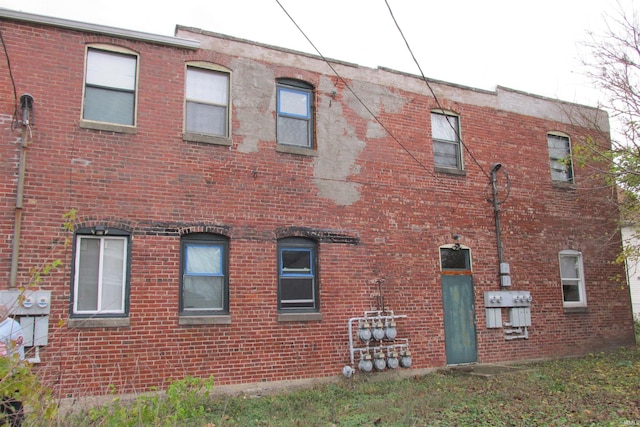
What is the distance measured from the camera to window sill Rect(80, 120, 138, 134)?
9.42 metres

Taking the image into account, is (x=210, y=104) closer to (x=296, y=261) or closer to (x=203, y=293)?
(x=296, y=261)

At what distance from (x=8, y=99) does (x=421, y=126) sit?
353 inches

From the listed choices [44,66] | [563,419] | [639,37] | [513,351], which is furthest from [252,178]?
[639,37]

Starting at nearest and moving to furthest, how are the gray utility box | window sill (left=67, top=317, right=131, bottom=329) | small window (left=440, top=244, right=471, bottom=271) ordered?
window sill (left=67, top=317, right=131, bottom=329) → small window (left=440, top=244, right=471, bottom=271) → the gray utility box

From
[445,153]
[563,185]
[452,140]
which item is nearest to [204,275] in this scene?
[445,153]

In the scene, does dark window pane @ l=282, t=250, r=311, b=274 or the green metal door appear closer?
dark window pane @ l=282, t=250, r=311, b=274

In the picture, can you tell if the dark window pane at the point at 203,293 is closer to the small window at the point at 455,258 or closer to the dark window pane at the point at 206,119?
the dark window pane at the point at 206,119

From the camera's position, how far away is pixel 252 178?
10711mm

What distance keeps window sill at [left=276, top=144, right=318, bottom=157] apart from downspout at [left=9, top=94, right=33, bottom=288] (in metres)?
4.67

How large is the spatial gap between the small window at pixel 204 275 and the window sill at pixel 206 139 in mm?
1865

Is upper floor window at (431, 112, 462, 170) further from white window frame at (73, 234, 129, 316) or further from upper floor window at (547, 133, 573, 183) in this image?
white window frame at (73, 234, 129, 316)

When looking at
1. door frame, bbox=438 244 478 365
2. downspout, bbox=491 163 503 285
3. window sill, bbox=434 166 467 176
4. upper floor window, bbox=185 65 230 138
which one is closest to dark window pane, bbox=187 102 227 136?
upper floor window, bbox=185 65 230 138

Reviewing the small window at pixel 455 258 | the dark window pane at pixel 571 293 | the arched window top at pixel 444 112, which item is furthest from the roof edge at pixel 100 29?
the dark window pane at pixel 571 293

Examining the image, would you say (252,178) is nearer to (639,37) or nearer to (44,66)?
(44,66)
